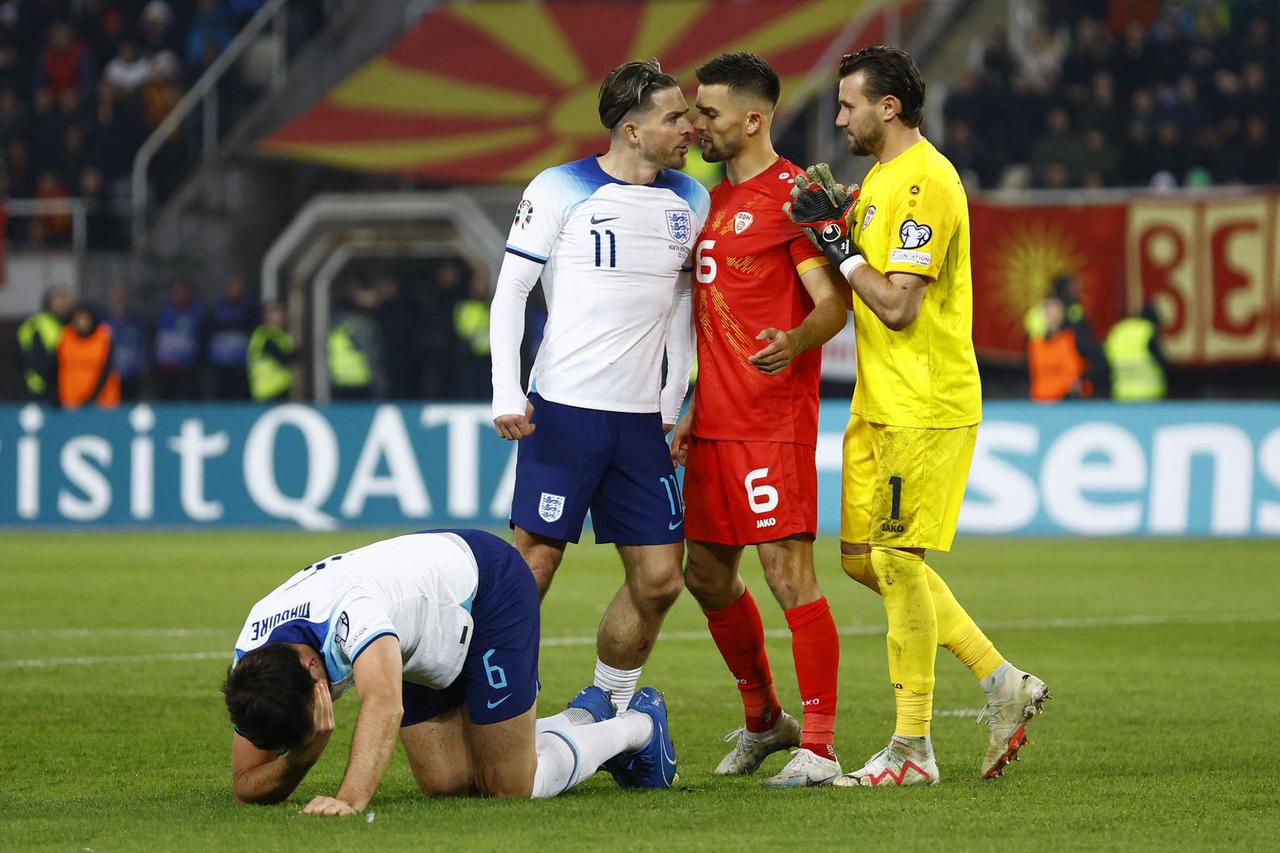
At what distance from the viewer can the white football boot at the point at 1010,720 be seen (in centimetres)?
636

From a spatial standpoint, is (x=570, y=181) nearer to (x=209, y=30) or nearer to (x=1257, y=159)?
(x=1257, y=159)

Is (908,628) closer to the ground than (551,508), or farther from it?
closer to the ground

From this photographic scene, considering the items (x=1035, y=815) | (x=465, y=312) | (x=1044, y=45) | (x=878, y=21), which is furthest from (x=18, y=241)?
(x=1035, y=815)

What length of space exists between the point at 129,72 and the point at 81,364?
5.96m

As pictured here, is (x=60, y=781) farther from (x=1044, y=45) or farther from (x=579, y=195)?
(x=1044, y=45)

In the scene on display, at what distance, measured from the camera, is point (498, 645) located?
232 inches

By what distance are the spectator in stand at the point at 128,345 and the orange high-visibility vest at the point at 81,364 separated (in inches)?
52.0

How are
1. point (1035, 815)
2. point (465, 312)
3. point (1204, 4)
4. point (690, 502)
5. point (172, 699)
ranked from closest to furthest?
point (1035, 815), point (690, 502), point (172, 699), point (465, 312), point (1204, 4)

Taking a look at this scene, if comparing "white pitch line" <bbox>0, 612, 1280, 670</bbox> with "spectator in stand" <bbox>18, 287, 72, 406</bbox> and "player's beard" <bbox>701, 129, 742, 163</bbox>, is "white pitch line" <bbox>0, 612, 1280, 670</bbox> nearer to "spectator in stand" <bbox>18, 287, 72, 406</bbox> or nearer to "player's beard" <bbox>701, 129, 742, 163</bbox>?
"player's beard" <bbox>701, 129, 742, 163</bbox>

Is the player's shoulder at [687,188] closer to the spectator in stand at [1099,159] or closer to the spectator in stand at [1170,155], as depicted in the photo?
the spectator in stand at [1099,159]

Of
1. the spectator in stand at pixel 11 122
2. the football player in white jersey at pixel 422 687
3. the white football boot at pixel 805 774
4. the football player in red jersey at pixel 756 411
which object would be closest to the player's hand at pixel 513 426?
the football player in white jersey at pixel 422 687

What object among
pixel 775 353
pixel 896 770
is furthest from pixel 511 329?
pixel 896 770

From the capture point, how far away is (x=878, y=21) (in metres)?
21.4

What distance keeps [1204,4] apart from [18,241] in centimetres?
1377
